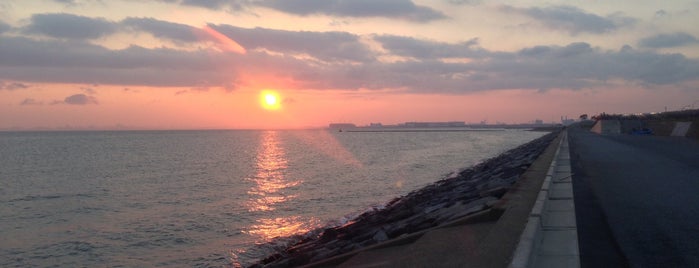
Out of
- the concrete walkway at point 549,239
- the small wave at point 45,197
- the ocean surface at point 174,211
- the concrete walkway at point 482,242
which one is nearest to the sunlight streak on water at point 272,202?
the ocean surface at point 174,211

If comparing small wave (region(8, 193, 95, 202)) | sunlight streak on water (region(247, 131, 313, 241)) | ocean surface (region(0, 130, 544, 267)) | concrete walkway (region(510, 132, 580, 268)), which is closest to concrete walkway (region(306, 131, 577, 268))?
concrete walkway (region(510, 132, 580, 268))

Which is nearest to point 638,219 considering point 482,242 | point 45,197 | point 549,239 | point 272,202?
point 549,239

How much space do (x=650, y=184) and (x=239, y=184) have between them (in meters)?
20.2

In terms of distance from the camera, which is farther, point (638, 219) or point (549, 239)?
point (638, 219)

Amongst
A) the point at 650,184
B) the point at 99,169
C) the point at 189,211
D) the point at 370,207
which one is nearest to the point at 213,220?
the point at 189,211

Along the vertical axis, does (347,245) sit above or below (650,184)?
below

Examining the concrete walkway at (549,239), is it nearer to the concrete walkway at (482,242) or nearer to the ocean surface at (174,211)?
the concrete walkway at (482,242)

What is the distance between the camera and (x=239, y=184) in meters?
28.0

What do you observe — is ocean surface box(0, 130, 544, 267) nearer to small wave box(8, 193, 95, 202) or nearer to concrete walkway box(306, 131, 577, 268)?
small wave box(8, 193, 95, 202)

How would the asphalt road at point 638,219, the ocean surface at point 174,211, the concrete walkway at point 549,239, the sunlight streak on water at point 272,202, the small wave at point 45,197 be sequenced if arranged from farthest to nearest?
the small wave at point 45,197 → the sunlight streak on water at point 272,202 → the ocean surface at point 174,211 → the asphalt road at point 638,219 → the concrete walkway at point 549,239

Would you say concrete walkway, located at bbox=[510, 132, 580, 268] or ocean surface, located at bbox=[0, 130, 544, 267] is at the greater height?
concrete walkway, located at bbox=[510, 132, 580, 268]

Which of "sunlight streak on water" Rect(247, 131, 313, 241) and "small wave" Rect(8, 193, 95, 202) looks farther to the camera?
"small wave" Rect(8, 193, 95, 202)

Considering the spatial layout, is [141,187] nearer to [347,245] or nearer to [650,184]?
[347,245]

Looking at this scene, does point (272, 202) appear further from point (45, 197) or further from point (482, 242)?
point (482, 242)
